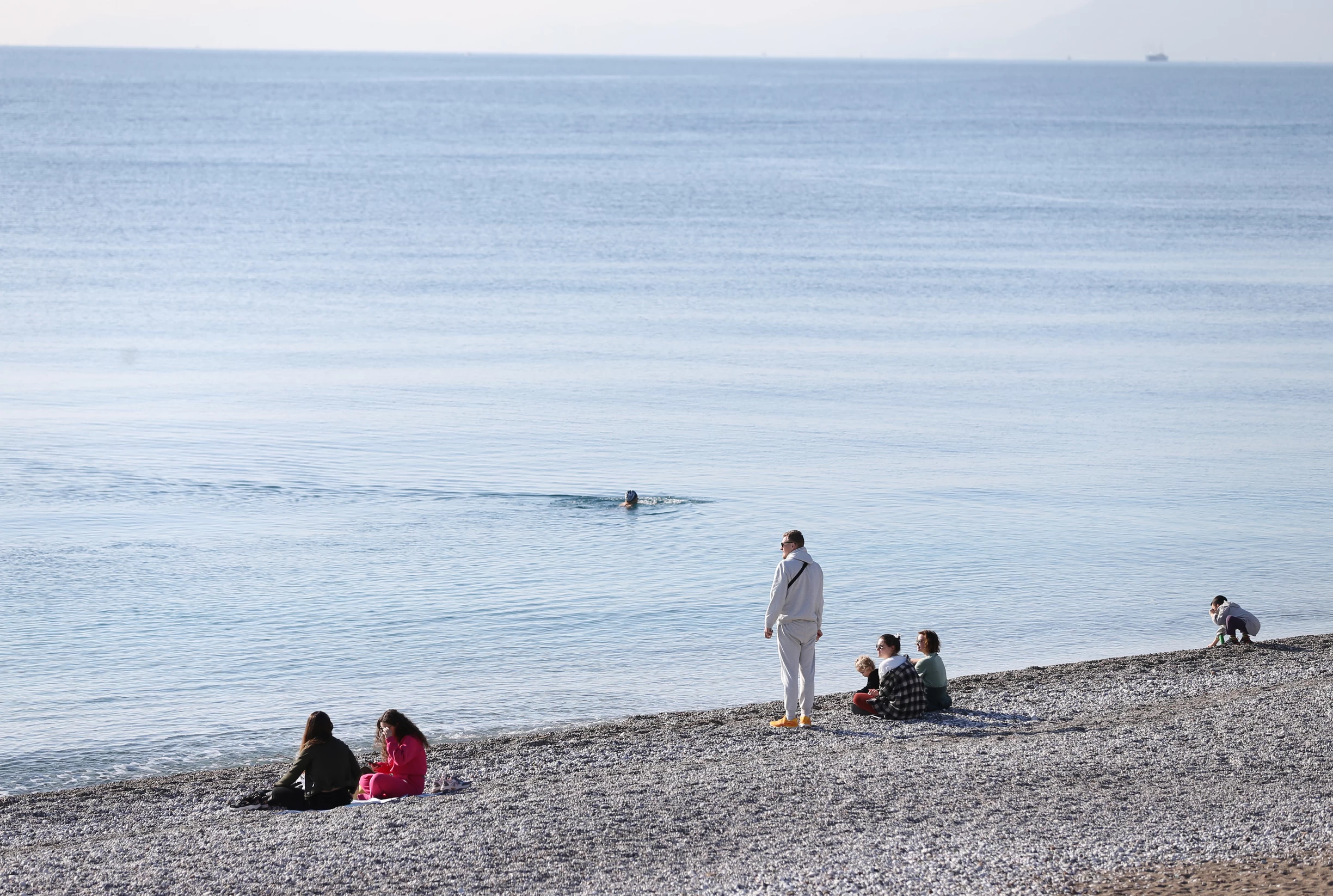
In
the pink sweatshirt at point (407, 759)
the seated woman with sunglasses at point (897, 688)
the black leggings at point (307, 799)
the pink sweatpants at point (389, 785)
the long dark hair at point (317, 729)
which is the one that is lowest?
the black leggings at point (307, 799)

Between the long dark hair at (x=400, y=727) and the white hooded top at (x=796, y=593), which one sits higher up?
the white hooded top at (x=796, y=593)

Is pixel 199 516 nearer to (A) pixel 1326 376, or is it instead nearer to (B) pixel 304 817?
(B) pixel 304 817

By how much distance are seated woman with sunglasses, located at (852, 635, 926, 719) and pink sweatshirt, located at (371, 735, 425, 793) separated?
4.59 meters

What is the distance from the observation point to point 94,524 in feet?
82.4

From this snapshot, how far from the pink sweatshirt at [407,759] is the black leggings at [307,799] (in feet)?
1.40

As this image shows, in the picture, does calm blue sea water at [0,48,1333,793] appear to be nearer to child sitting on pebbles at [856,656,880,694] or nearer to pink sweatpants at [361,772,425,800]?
child sitting on pebbles at [856,656,880,694]

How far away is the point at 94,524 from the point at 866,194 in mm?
66209

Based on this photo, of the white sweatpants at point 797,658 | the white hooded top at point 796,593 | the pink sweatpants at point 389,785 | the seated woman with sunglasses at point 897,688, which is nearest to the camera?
the pink sweatpants at point 389,785

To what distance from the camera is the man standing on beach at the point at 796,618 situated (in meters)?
13.6

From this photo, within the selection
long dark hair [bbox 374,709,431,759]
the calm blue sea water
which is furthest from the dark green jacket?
the calm blue sea water

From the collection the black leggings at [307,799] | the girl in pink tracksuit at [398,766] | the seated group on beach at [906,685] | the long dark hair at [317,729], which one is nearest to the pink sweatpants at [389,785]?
the girl in pink tracksuit at [398,766]

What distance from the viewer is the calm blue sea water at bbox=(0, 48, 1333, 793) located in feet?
62.2

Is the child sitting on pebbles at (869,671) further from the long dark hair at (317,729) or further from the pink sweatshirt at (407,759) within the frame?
the long dark hair at (317,729)

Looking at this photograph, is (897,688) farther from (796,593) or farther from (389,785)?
(389,785)
